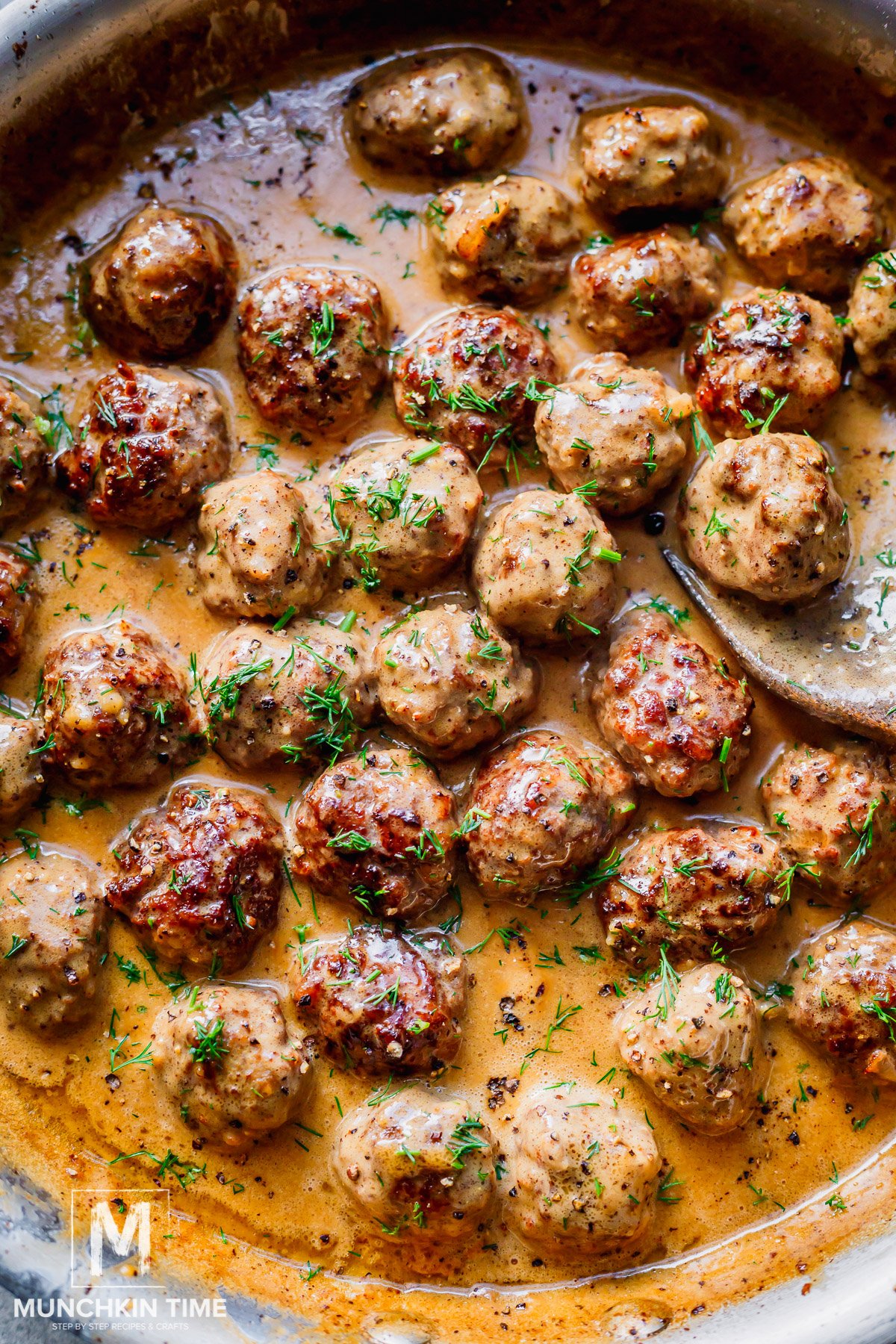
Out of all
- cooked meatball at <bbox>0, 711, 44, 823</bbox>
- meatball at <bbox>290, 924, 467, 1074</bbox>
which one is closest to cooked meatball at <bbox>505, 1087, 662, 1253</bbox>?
meatball at <bbox>290, 924, 467, 1074</bbox>

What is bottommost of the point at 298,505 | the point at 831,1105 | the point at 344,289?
the point at 831,1105

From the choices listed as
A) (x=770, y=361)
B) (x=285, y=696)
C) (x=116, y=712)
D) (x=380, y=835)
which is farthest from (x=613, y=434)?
(x=116, y=712)

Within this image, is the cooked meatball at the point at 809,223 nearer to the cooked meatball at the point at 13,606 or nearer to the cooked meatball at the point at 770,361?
the cooked meatball at the point at 770,361

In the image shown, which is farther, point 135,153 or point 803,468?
point 135,153

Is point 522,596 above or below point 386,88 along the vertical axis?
below

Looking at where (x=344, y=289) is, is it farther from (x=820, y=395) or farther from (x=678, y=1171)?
(x=678, y=1171)

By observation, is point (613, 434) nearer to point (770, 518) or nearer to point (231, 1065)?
point (770, 518)

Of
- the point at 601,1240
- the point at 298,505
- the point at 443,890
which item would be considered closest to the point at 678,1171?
the point at 601,1240
